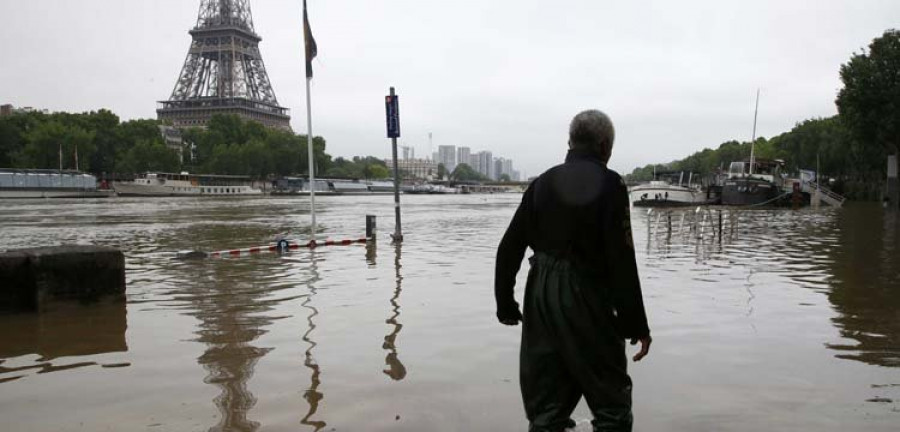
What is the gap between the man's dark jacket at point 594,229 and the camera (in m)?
3.01

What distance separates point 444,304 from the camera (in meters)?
8.32

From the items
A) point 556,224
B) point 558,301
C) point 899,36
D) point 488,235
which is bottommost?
point 488,235

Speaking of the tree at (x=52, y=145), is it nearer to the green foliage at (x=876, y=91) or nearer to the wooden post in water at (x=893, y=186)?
the green foliage at (x=876, y=91)

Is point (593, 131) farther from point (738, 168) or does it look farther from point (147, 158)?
point (147, 158)

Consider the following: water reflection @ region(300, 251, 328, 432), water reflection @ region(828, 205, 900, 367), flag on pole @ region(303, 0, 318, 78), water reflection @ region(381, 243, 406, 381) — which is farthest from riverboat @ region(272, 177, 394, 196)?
water reflection @ region(300, 251, 328, 432)

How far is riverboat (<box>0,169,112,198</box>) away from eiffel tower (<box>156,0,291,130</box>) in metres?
51.5

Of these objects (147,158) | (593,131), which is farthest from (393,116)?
(147,158)

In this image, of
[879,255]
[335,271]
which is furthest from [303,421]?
[879,255]

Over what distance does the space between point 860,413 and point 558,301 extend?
2.61 meters

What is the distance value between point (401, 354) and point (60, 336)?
343 cm

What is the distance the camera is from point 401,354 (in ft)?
19.2

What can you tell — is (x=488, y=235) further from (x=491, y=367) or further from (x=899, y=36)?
(x=899, y=36)

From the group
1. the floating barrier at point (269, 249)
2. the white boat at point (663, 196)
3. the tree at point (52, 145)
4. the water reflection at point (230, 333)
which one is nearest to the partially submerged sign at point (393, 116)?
the floating barrier at point (269, 249)

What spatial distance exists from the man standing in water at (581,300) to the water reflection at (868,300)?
3647mm
